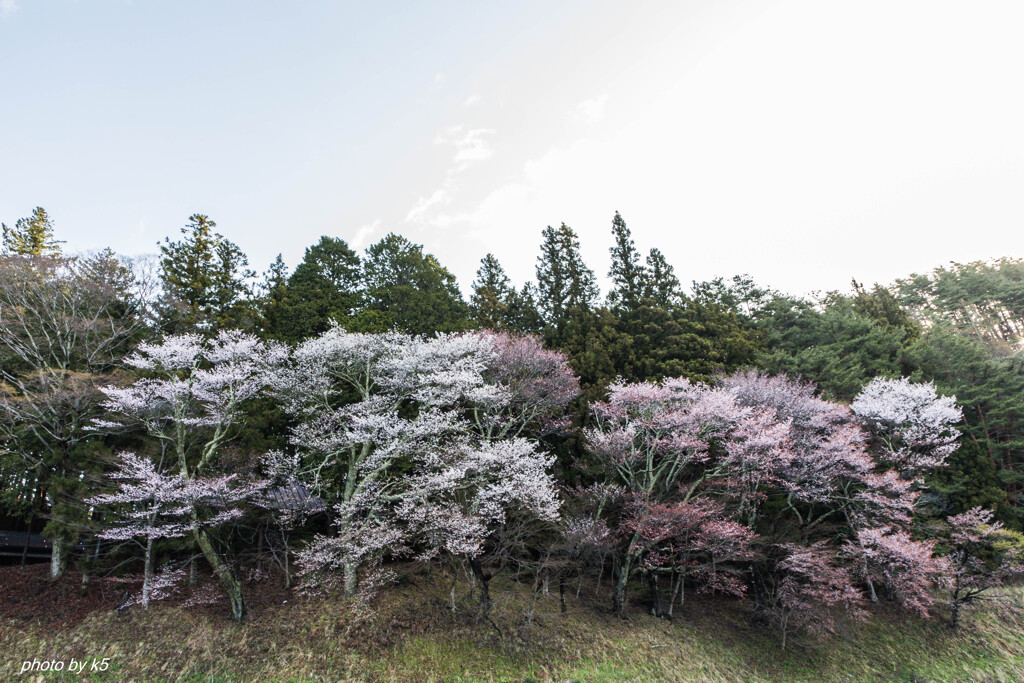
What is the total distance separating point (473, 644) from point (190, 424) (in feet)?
28.9

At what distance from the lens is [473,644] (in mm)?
10023

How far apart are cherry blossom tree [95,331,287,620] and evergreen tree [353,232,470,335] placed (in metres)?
5.48

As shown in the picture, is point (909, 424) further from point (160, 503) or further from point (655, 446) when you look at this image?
point (160, 503)

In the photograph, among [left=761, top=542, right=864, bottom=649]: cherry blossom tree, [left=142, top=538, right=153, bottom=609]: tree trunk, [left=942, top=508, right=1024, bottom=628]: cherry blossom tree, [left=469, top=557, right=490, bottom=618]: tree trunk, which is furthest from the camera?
[left=942, top=508, right=1024, bottom=628]: cherry blossom tree

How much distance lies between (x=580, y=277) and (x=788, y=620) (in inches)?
642

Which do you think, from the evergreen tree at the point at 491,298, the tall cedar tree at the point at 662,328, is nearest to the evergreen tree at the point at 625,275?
the tall cedar tree at the point at 662,328

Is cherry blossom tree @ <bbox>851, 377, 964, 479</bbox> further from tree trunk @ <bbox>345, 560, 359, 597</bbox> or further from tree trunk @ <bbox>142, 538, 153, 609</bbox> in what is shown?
tree trunk @ <bbox>142, 538, 153, 609</bbox>

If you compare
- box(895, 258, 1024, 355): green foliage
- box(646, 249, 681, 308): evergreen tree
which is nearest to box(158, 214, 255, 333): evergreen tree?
box(646, 249, 681, 308): evergreen tree

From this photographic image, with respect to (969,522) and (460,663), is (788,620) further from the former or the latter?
(460,663)

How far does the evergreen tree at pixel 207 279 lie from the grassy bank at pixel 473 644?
9584mm

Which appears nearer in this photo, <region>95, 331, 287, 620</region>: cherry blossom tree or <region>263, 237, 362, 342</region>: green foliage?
<region>95, 331, 287, 620</region>: cherry blossom tree

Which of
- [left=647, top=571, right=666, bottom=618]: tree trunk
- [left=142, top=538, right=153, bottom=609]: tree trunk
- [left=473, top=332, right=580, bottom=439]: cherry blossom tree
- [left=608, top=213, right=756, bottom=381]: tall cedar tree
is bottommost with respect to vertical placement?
[left=647, top=571, right=666, bottom=618]: tree trunk

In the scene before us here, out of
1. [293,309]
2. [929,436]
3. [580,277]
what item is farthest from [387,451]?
[929,436]

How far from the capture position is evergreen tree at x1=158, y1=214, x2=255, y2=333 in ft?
54.9
